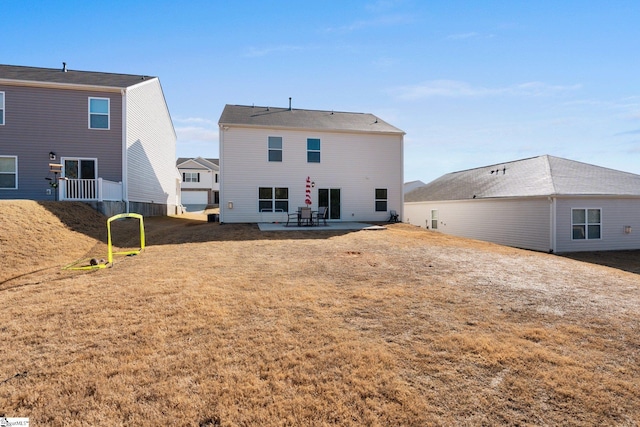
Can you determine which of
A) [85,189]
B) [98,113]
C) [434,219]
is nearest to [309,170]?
[85,189]

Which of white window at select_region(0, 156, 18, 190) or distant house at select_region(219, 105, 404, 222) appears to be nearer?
white window at select_region(0, 156, 18, 190)

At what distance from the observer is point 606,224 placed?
54.1 feet

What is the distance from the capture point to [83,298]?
503cm

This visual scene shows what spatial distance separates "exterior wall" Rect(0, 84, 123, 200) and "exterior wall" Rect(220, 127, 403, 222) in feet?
18.9

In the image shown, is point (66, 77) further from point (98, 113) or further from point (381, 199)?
point (381, 199)

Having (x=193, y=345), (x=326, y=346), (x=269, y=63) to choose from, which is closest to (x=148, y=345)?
(x=193, y=345)

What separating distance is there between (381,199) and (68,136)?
17.2m

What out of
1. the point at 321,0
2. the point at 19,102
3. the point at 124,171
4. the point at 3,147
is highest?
the point at 321,0

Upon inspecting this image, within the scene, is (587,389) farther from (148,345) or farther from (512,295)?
(148,345)

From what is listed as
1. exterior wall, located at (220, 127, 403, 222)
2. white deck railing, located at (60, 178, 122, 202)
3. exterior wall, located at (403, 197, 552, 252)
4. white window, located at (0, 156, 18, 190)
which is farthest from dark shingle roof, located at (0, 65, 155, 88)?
exterior wall, located at (403, 197, 552, 252)

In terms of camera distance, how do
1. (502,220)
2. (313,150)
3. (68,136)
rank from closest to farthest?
(68,136), (313,150), (502,220)

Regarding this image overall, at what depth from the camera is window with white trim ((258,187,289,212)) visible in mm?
17297

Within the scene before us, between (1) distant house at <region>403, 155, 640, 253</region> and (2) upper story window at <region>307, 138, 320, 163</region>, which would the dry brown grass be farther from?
(2) upper story window at <region>307, 138, 320, 163</region>

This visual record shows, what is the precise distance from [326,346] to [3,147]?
19.6m
